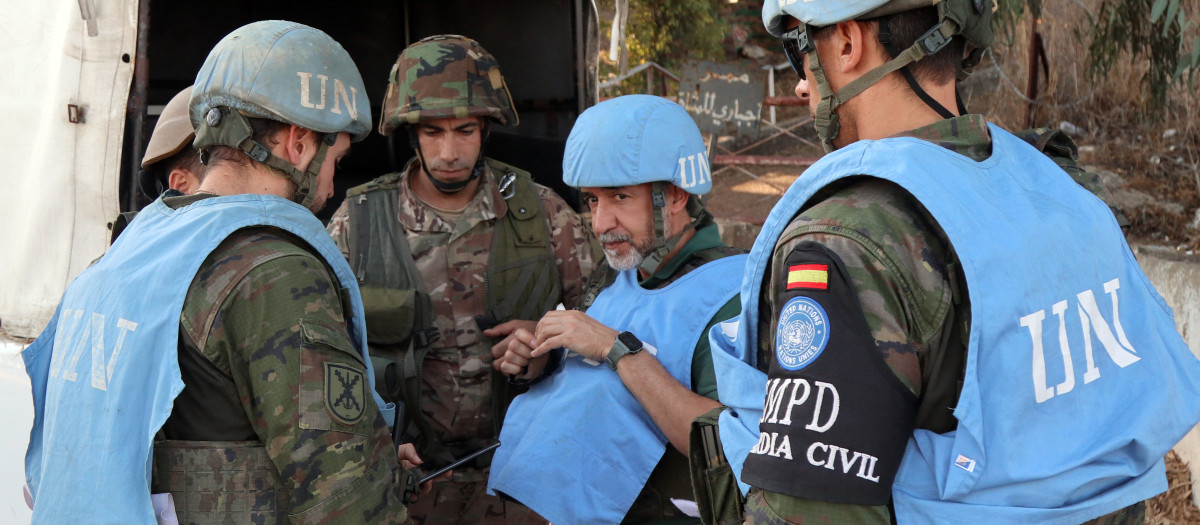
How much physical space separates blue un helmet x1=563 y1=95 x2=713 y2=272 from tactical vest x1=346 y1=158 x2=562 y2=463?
74 centimetres

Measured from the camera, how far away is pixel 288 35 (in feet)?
6.55

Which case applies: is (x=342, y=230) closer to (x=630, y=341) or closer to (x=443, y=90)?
(x=443, y=90)

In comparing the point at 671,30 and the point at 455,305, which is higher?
the point at 671,30

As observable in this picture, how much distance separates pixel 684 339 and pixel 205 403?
3.53 feet

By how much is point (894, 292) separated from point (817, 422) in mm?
204

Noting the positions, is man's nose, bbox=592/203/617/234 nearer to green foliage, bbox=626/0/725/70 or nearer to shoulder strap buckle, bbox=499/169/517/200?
shoulder strap buckle, bbox=499/169/517/200

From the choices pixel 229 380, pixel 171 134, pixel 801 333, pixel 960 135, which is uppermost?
pixel 960 135

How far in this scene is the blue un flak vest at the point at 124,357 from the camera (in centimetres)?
171

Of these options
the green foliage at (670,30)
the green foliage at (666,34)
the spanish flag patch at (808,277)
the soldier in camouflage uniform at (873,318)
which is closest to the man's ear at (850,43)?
the soldier in camouflage uniform at (873,318)

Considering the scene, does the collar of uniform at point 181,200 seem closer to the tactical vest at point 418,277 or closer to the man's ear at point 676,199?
the tactical vest at point 418,277

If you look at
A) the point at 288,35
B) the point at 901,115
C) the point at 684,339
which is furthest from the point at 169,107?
the point at 901,115

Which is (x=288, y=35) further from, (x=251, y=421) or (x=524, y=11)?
(x=524, y=11)

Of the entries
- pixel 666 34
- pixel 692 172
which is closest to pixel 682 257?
pixel 692 172

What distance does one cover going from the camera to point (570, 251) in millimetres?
3277
